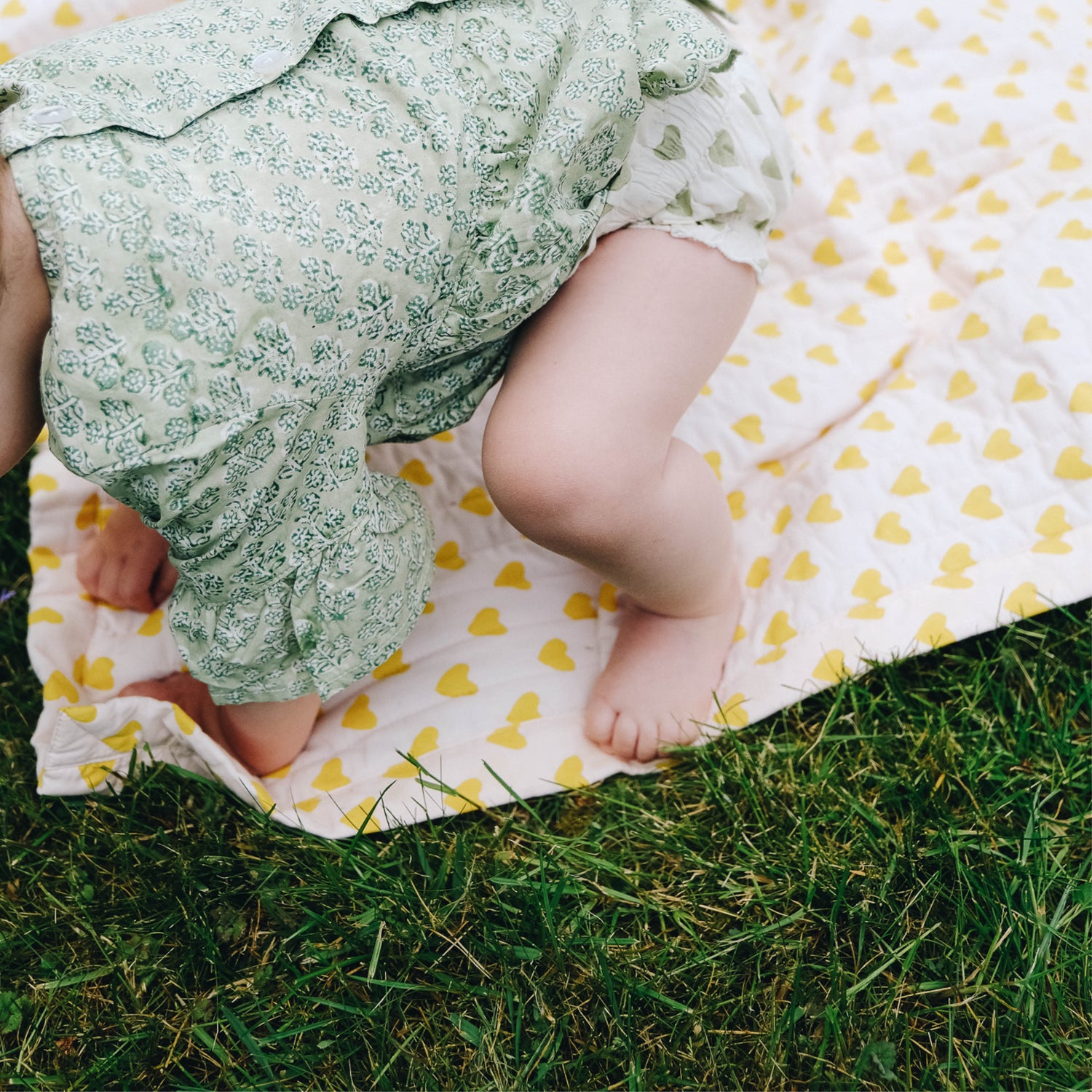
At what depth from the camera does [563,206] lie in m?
0.97

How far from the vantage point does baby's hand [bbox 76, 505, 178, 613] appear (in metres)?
1.27

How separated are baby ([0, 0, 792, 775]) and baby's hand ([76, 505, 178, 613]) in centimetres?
14

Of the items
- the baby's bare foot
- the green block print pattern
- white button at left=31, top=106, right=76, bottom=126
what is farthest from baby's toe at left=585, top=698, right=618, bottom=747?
white button at left=31, top=106, right=76, bottom=126

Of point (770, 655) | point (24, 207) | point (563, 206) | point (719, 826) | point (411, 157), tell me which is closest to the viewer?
point (24, 207)

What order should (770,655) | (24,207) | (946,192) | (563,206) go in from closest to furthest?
(24,207)
(563,206)
(770,655)
(946,192)

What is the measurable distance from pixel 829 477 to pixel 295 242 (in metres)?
0.75

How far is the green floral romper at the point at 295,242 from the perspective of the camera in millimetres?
766

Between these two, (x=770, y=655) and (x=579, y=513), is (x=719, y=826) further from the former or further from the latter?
(x=579, y=513)

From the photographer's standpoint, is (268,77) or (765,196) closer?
(268,77)

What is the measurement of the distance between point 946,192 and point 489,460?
0.90 m

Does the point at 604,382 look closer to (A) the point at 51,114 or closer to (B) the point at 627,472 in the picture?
(B) the point at 627,472

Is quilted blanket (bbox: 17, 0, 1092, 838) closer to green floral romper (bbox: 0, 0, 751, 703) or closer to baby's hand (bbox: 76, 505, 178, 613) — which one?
baby's hand (bbox: 76, 505, 178, 613)

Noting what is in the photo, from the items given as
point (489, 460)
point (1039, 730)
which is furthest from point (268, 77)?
point (1039, 730)

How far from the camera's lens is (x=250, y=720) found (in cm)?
114
